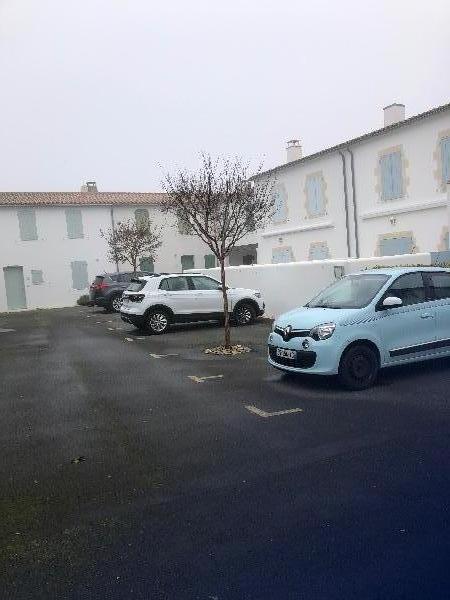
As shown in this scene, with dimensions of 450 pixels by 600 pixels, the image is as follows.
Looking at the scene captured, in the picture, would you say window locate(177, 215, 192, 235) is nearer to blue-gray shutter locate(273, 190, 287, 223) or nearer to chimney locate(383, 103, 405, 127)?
blue-gray shutter locate(273, 190, 287, 223)

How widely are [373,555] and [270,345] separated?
5035 mm

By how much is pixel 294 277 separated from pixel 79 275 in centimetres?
2028

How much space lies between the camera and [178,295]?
15.0 meters

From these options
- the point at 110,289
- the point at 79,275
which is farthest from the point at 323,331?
the point at 79,275

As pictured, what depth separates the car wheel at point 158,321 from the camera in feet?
48.3

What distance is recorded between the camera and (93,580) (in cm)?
313

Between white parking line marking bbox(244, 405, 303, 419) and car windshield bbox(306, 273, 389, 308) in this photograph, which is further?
car windshield bbox(306, 273, 389, 308)

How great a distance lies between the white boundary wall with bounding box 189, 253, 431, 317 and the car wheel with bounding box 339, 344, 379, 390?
558 centimetres

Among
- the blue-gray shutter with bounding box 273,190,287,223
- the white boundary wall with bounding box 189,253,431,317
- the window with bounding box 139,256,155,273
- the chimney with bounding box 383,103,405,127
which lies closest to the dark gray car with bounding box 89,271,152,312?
the white boundary wall with bounding box 189,253,431,317

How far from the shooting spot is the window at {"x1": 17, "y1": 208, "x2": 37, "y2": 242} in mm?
30781

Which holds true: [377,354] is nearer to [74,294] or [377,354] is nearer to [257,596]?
[257,596]

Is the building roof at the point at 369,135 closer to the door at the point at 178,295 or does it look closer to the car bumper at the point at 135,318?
the door at the point at 178,295

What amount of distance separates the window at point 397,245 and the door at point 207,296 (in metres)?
8.06

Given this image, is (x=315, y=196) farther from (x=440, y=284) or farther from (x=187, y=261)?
(x=440, y=284)
